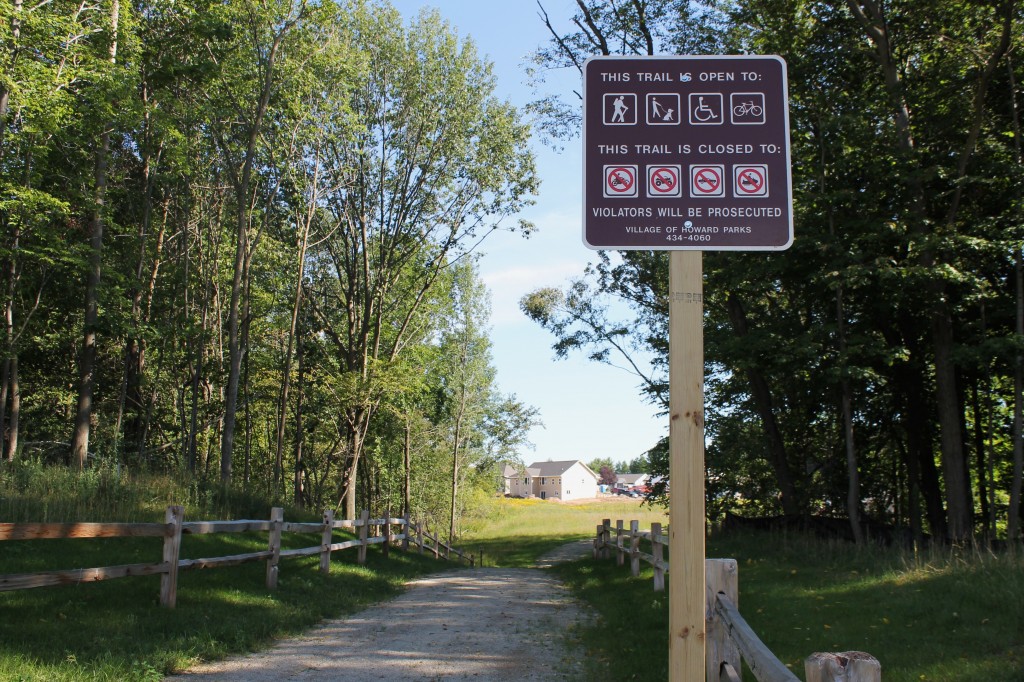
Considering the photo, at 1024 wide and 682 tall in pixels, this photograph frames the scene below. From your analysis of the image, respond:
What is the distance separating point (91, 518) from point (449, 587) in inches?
233

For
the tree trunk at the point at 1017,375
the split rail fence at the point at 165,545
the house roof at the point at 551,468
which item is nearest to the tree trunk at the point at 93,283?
the split rail fence at the point at 165,545

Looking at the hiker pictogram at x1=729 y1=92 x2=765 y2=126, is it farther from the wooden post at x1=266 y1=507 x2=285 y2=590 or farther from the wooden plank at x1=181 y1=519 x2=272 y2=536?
the wooden post at x1=266 y1=507 x2=285 y2=590

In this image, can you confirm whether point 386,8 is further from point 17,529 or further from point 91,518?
point 17,529

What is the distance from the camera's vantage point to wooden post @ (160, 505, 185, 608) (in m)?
7.94

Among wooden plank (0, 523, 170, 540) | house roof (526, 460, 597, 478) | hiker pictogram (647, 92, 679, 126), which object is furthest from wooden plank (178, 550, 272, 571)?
house roof (526, 460, 597, 478)

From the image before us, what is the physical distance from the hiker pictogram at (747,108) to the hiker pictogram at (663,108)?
9.8 inches

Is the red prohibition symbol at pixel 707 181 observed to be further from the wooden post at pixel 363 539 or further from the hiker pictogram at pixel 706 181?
the wooden post at pixel 363 539

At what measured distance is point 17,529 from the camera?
5.96 meters

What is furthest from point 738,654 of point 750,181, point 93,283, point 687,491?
point 93,283

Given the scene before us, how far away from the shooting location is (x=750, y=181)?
335 cm

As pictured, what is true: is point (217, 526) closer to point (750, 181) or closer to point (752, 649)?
point (752, 649)

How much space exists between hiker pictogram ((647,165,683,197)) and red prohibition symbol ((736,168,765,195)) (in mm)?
261

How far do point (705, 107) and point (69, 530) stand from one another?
6103 millimetres

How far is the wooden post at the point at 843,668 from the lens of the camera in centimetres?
190
